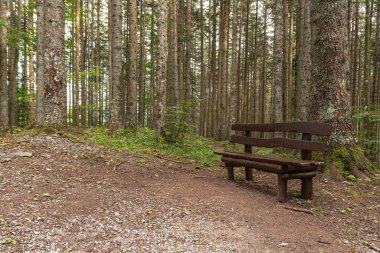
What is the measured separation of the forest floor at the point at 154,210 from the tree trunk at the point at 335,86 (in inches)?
27.3

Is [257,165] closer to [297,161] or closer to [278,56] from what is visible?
[297,161]

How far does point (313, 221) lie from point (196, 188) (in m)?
2.39

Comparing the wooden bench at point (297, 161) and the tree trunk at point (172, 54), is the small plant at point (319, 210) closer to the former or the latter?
the wooden bench at point (297, 161)

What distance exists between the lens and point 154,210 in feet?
13.9

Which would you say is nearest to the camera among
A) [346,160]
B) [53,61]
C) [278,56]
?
[346,160]

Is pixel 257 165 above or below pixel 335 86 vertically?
below

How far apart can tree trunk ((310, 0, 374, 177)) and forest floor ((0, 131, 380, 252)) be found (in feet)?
2.27

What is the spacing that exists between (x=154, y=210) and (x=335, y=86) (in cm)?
489

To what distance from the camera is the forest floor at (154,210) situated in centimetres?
321

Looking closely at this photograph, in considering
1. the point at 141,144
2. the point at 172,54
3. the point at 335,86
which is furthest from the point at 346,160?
the point at 172,54

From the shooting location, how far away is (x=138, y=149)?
865 centimetres

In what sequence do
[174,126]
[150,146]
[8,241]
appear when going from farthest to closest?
[174,126], [150,146], [8,241]

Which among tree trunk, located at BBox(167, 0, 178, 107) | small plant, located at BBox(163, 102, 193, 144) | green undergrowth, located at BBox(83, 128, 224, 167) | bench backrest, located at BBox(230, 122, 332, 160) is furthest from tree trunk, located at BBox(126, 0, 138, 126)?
bench backrest, located at BBox(230, 122, 332, 160)

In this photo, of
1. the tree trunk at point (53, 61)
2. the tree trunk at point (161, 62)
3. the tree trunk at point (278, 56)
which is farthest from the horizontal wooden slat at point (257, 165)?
the tree trunk at point (278, 56)
